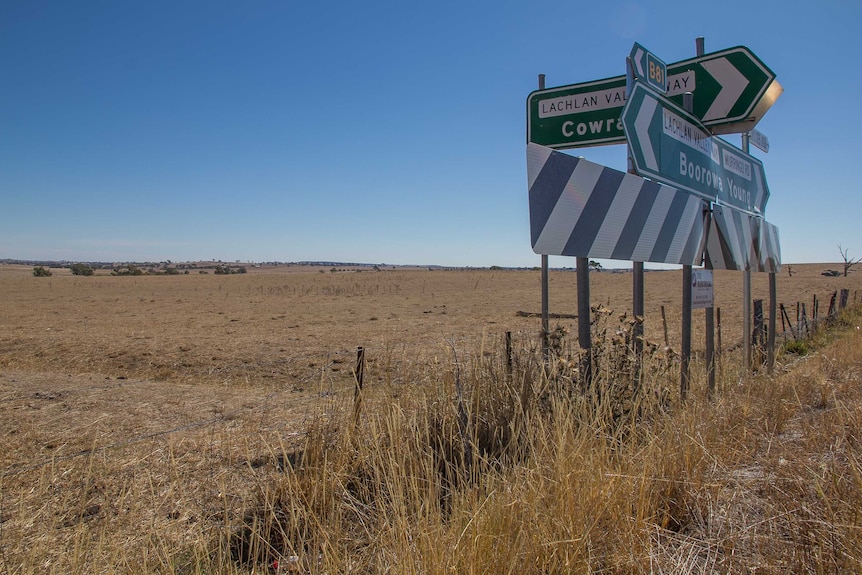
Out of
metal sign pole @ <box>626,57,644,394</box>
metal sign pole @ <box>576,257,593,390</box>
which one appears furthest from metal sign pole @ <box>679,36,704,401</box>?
metal sign pole @ <box>576,257,593,390</box>

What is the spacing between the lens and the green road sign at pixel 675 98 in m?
4.59

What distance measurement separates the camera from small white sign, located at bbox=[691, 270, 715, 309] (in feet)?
14.4

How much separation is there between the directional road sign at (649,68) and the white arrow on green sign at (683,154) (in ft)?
0.37

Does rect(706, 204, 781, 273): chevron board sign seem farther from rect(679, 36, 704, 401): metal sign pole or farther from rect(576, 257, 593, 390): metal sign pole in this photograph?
rect(576, 257, 593, 390): metal sign pole

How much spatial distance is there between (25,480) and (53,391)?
3.60 m

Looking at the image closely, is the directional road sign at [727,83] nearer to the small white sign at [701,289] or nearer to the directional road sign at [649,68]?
the directional road sign at [649,68]

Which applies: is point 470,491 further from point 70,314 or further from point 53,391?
point 70,314

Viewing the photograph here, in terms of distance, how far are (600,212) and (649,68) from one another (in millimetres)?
1528

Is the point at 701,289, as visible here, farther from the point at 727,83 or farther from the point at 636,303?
the point at 727,83

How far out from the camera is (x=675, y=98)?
4.95 m

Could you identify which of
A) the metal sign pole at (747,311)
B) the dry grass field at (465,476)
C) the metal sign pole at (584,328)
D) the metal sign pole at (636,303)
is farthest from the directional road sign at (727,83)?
the metal sign pole at (584,328)

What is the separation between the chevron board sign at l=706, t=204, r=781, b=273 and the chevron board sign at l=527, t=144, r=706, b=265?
2.67 feet

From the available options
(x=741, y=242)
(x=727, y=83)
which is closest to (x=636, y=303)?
(x=741, y=242)

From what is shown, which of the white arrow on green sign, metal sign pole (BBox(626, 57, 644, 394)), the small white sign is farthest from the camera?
the small white sign
